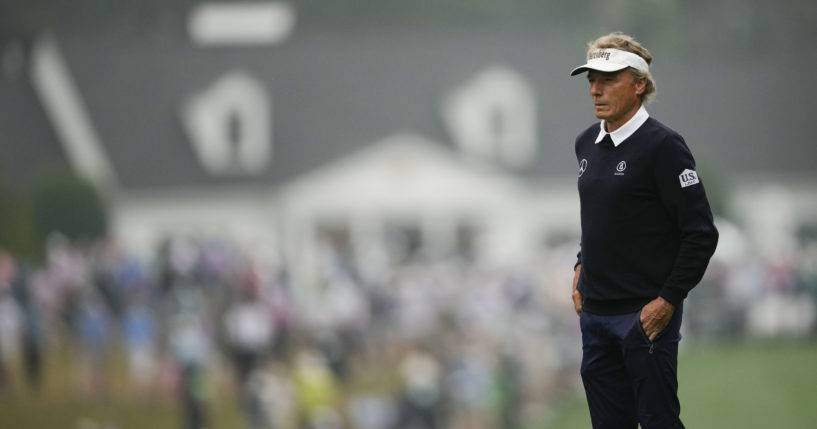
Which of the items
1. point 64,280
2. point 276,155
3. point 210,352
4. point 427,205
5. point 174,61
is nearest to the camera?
point 210,352

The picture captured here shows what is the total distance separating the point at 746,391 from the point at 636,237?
15.3 metres

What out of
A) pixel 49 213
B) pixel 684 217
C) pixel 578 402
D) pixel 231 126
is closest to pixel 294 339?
pixel 578 402

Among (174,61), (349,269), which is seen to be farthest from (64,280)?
(174,61)

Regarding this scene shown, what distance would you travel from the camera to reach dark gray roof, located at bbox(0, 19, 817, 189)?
120 feet

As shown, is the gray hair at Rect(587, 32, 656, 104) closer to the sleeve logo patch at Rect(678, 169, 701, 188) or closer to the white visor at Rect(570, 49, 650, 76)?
the white visor at Rect(570, 49, 650, 76)

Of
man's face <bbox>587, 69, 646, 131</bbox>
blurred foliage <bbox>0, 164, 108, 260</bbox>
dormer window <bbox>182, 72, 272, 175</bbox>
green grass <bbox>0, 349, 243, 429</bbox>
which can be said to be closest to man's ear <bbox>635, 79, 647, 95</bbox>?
man's face <bbox>587, 69, 646, 131</bbox>

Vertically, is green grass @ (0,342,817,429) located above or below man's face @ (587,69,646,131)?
below

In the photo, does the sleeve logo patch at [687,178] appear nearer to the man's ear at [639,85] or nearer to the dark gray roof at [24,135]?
the man's ear at [639,85]

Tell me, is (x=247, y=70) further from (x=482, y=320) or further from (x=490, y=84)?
(x=482, y=320)

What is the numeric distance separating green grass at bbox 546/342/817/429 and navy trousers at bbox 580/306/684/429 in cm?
1189

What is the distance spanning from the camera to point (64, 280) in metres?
17.3

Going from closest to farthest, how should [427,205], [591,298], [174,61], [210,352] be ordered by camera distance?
[591,298] → [210,352] → [427,205] → [174,61]

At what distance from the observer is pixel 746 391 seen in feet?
59.7

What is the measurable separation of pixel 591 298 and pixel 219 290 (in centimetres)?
1450
